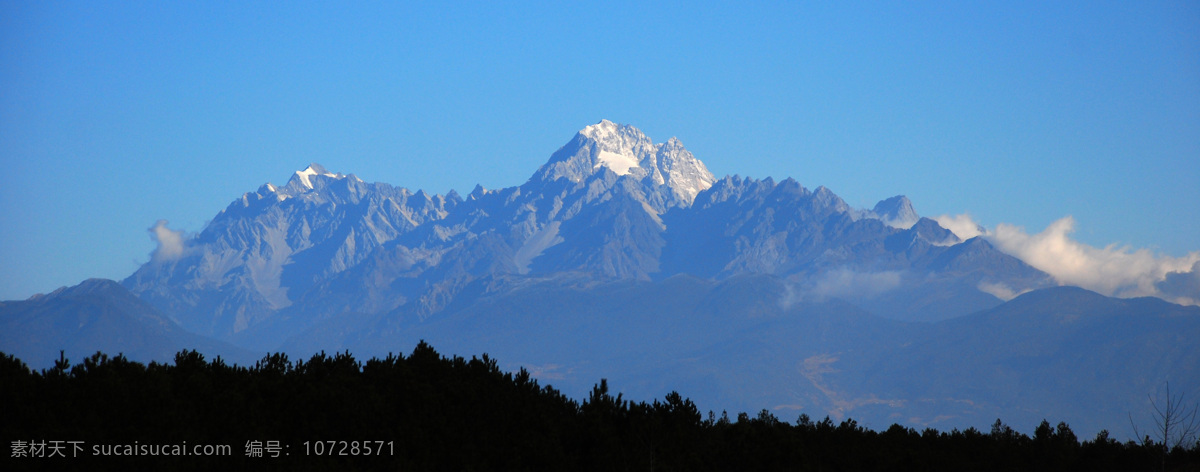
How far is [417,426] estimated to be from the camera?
4597 centimetres

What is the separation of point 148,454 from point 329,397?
930 centimetres

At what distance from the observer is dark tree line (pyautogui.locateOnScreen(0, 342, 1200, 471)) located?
134ft

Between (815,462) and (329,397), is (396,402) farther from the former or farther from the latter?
(815,462)

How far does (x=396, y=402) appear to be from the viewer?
163 ft

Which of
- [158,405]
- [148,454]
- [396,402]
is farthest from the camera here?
[396,402]

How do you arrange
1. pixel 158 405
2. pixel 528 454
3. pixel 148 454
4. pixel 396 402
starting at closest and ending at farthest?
pixel 148 454 → pixel 158 405 → pixel 528 454 → pixel 396 402

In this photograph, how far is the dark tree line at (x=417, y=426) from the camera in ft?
134

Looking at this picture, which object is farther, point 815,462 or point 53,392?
point 815,462

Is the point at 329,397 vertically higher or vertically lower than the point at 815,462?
higher

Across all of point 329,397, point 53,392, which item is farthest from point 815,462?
point 53,392

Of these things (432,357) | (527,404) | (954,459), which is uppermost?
(432,357)

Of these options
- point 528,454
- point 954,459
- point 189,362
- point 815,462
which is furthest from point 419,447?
point 954,459

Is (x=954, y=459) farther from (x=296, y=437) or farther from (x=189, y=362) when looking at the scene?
(x=189, y=362)

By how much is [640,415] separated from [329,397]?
13.8m
